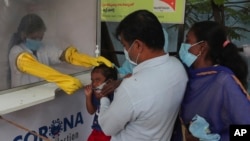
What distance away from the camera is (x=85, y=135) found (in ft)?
6.64

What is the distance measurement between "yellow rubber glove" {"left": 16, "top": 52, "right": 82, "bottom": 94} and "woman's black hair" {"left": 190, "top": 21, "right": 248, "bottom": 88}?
68 centimetres

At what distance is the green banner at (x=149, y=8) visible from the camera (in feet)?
6.33

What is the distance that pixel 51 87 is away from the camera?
164 centimetres

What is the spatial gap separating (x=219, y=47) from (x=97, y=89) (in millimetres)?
670

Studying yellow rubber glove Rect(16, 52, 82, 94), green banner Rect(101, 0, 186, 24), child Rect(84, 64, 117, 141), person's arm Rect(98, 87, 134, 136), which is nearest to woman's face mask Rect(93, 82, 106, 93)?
child Rect(84, 64, 117, 141)

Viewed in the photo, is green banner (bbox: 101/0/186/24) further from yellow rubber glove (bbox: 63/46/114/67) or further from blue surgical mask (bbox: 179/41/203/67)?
blue surgical mask (bbox: 179/41/203/67)

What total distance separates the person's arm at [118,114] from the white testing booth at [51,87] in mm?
403

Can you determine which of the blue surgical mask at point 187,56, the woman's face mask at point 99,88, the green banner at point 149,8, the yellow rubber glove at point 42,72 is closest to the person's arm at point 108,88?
the woman's face mask at point 99,88

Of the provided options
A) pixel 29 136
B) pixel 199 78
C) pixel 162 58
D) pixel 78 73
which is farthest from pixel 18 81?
pixel 199 78

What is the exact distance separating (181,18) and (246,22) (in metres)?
0.88

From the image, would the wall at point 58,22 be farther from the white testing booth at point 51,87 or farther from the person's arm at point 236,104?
the person's arm at point 236,104

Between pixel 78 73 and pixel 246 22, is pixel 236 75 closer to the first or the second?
pixel 78 73

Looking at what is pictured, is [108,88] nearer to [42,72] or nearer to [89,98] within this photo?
[89,98]

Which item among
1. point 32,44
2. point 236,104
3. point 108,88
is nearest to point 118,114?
point 108,88
